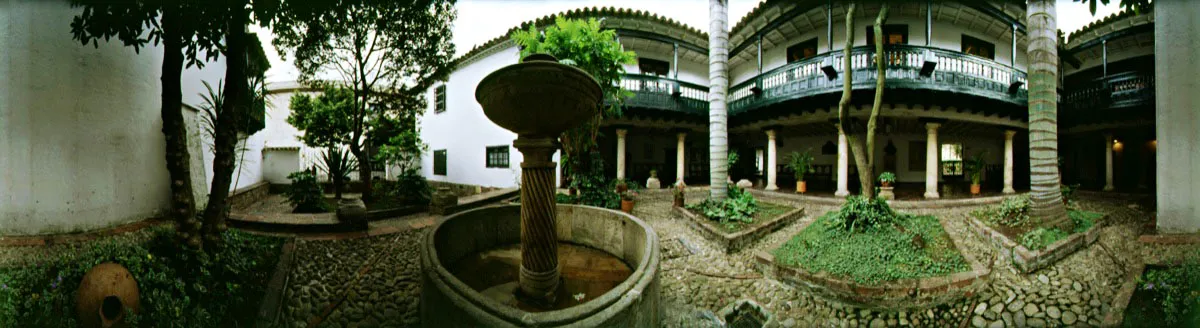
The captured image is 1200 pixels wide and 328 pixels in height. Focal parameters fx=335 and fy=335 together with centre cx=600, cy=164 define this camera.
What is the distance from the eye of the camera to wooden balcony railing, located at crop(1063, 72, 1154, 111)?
7516mm

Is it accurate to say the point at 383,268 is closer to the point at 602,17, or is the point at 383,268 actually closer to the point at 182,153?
the point at 182,153

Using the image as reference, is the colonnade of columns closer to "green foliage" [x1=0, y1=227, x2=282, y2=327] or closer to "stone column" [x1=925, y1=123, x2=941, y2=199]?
"stone column" [x1=925, y1=123, x2=941, y2=199]

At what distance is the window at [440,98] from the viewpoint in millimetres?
12825

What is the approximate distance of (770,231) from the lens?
5.41m

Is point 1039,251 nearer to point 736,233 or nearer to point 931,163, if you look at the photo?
point 736,233

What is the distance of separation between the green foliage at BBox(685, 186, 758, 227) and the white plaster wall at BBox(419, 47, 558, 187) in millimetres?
5173

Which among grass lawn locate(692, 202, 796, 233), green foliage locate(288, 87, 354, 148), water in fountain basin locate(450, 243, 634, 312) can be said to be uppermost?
green foliage locate(288, 87, 354, 148)

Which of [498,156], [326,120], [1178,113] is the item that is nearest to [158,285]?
[1178,113]

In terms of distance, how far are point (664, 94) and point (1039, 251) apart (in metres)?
7.55

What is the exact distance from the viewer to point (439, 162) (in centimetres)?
1338

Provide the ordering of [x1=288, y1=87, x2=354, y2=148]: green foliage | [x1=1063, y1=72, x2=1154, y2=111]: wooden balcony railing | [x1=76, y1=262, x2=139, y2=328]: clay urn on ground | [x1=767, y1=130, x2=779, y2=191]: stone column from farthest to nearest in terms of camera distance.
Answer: [x1=288, y1=87, x2=354, y2=148]: green foliage
[x1=767, y1=130, x2=779, y2=191]: stone column
[x1=1063, y1=72, x2=1154, y2=111]: wooden balcony railing
[x1=76, y1=262, x2=139, y2=328]: clay urn on ground

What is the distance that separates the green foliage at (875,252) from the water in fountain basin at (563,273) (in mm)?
2145

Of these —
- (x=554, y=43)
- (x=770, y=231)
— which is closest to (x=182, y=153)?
(x=554, y=43)

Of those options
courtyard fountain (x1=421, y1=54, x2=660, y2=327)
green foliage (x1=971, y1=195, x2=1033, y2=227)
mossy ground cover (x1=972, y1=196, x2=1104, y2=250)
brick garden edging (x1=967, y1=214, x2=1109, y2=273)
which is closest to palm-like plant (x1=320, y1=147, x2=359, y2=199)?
courtyard fountain (x1=421, y1=54, x2=660, y2=327)
